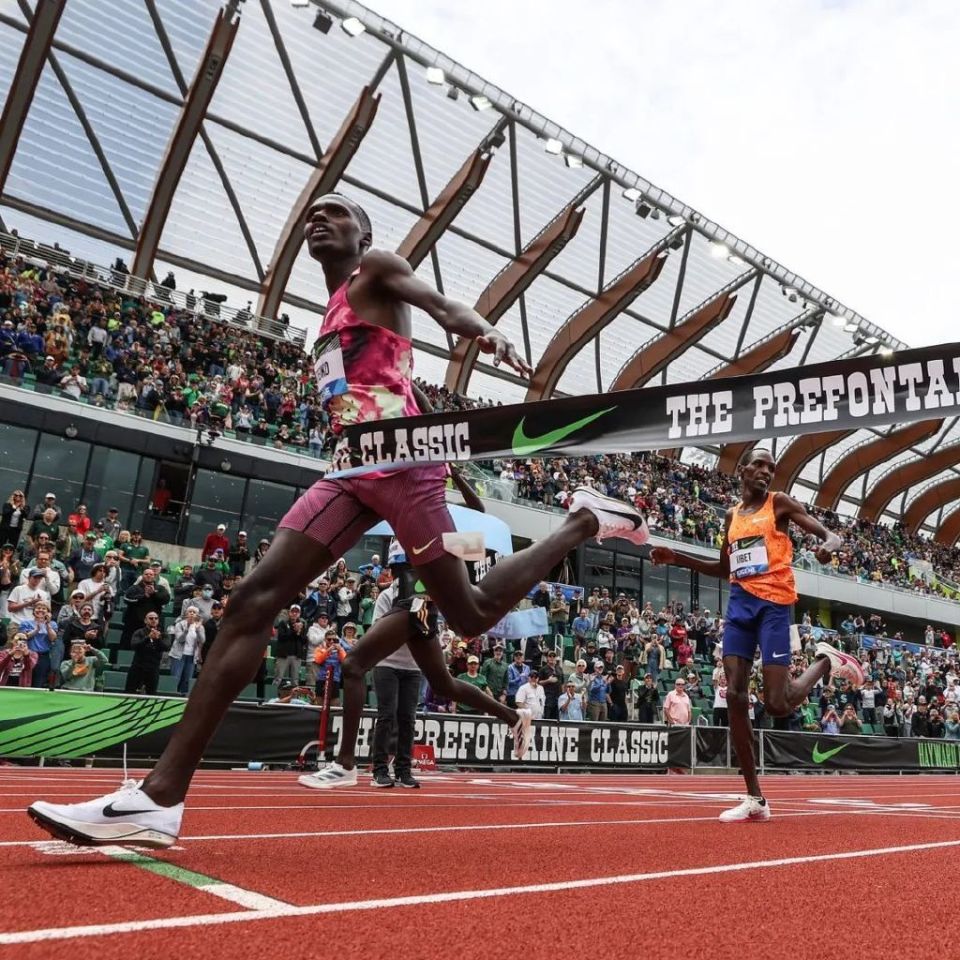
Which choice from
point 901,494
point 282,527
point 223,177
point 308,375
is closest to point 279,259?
point 223,177

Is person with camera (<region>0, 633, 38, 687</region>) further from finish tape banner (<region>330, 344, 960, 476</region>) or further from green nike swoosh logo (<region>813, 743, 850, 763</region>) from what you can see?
green nike swoosh logo (<region>813, 743, 850, 763</region>)

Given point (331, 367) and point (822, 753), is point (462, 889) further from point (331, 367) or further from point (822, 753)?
point (822, 753)

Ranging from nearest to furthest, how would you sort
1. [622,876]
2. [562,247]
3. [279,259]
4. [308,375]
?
1. [622,876]
2. [308,375]
3. [279,259]
4. [562,247]

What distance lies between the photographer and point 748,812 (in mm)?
4516

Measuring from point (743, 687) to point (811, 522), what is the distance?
3.34 feet

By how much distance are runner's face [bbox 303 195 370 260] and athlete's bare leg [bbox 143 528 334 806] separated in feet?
3.62

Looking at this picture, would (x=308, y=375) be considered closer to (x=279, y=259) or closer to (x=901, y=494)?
(x=279, y=259)

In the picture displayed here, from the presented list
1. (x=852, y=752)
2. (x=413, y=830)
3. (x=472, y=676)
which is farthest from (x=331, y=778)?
(x=852, y=752)

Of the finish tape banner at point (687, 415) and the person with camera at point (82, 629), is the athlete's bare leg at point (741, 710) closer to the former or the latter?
the finish tape banner at point (687, 415)

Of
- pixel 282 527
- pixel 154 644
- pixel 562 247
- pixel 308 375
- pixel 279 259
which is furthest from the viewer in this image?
pixel 562 247

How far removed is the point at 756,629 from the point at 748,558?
1.33 ft

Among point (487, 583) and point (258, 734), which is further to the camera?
point (258, 734)

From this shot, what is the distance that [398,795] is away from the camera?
5.42m

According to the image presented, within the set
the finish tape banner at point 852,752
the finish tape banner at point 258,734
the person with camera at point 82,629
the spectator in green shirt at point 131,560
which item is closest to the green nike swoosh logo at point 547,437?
the finish tape banner at point 258,734
